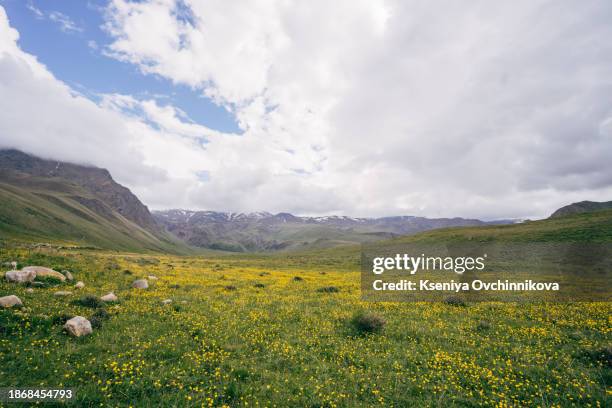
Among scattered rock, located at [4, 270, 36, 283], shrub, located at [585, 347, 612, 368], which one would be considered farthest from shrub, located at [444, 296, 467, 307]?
scattered rock, located at [4, 270, 36, 283]

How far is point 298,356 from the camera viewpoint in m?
10.6

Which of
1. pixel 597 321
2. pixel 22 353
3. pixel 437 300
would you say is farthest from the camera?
pixel 437 300

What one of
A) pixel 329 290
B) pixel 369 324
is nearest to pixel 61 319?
pixel 369 324

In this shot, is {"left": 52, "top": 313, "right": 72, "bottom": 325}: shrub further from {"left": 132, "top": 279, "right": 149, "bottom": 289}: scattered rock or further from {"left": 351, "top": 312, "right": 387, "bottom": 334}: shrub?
{"left": 351, "top": 312, "right": 387, "bottom": 334}: shrub

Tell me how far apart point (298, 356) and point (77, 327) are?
8.66m

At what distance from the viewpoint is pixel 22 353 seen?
841cm

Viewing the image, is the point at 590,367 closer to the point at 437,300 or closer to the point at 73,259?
the point at 437,300

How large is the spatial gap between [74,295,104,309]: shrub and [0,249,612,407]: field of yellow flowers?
1.01ft

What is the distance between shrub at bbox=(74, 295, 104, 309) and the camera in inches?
535

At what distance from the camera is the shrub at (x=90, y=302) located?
13580 mm

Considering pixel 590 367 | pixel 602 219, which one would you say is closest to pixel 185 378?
pixel 590 367

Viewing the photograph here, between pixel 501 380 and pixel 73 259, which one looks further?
pixel 73 259

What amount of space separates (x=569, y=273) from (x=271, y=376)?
44.5 metres

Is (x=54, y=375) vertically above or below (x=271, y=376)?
above
